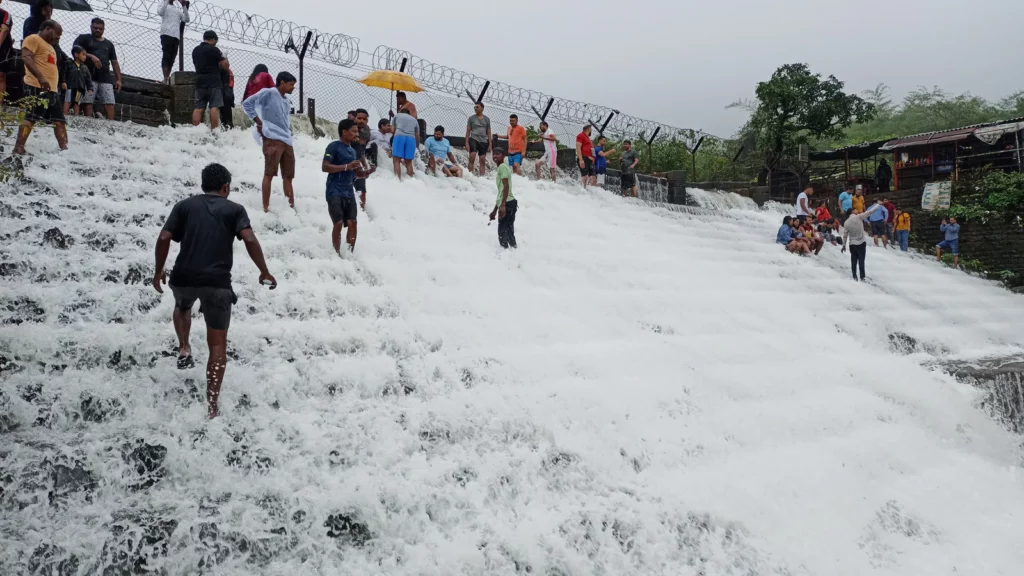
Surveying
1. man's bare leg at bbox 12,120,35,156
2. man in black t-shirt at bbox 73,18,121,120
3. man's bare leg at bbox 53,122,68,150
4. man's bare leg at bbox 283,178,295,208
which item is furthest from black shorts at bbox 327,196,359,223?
man in black t-shirt at bbox 73,18,121,120

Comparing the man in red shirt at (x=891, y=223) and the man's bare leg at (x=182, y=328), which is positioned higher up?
the man in red shirt at (x=891, y=223)

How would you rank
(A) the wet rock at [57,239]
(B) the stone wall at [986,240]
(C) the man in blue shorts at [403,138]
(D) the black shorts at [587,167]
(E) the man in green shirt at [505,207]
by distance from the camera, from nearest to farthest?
(A) the wet rock at [57,239] < (E) the man in green shirt at [505,207] < (C) the man in blue shorts at [403,138] < (D) the black shorts at [587,167] < (B) the stone wall at [986,240]

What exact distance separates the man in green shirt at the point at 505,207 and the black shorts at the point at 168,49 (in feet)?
19.4

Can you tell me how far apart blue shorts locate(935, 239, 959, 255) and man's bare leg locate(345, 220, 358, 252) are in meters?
17.2

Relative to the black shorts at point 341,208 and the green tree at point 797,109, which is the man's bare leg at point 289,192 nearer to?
the black shorts at point 341,208

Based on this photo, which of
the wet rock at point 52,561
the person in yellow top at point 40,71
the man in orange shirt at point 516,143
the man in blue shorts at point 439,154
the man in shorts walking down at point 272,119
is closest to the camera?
the wet rock at point 52,561

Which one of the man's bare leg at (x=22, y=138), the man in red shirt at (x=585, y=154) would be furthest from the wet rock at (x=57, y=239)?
the man in red shirt at (x=585, y=154)

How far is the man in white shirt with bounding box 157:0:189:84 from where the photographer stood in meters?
10.8

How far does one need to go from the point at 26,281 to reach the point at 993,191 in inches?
925

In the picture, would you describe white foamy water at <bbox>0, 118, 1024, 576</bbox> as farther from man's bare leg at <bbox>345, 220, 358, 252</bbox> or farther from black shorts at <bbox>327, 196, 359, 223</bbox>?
black shorts at <bbox>327, 196, 359, 223</bbox>

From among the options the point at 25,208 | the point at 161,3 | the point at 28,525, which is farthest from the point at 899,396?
the point at 161,3

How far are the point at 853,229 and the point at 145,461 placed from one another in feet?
41.5

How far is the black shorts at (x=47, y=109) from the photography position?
749 cm

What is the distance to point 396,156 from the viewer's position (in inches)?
462
